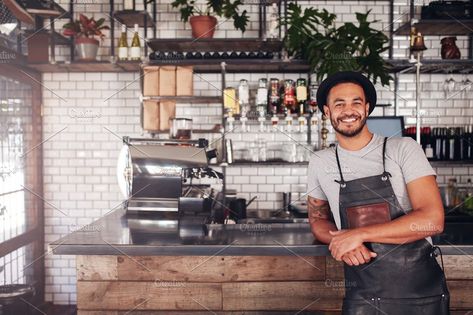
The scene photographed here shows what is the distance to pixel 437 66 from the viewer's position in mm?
4672

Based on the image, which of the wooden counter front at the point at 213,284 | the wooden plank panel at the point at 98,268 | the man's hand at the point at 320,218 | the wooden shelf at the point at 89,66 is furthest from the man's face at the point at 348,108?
the wooden shelf at the point at 89,66

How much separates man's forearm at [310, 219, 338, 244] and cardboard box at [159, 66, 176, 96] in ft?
8.32

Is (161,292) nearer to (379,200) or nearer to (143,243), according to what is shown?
(143,243)

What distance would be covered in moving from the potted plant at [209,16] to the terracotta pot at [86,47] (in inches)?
32.8

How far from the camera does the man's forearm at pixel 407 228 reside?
2.02m

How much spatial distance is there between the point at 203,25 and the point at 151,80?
70 cm

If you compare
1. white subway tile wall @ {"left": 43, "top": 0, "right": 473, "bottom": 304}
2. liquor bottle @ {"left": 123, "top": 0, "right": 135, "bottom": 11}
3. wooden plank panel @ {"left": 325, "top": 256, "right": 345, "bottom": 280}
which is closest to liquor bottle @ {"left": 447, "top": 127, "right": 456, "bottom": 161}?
white subway tile wall @ {"left": 43, "top": 0, "right": 473, "bottom": 304}

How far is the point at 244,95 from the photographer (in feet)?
15.6

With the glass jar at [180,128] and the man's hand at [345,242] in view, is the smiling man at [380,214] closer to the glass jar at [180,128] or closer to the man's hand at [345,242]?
the man's hand at [345,242]

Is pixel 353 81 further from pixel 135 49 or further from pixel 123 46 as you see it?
pixel 123 46

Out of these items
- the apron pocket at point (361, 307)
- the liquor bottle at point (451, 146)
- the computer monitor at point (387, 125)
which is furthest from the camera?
the liquor bottle at point (451, 146)

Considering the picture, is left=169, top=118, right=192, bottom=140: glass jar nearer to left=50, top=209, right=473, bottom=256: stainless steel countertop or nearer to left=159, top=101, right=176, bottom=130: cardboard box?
left=159, top=101, right=176, bottom=130: cardboard box

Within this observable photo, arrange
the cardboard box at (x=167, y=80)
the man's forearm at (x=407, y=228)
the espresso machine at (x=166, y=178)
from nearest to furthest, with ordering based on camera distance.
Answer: the man's forearm at (x=407, y=228) → the espresso machine at (x=166, y=178) → the cardboard box at (x=167, y=80)

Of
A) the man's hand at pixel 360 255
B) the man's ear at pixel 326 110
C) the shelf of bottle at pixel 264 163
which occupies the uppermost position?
the man's ear at pixel 326 110
